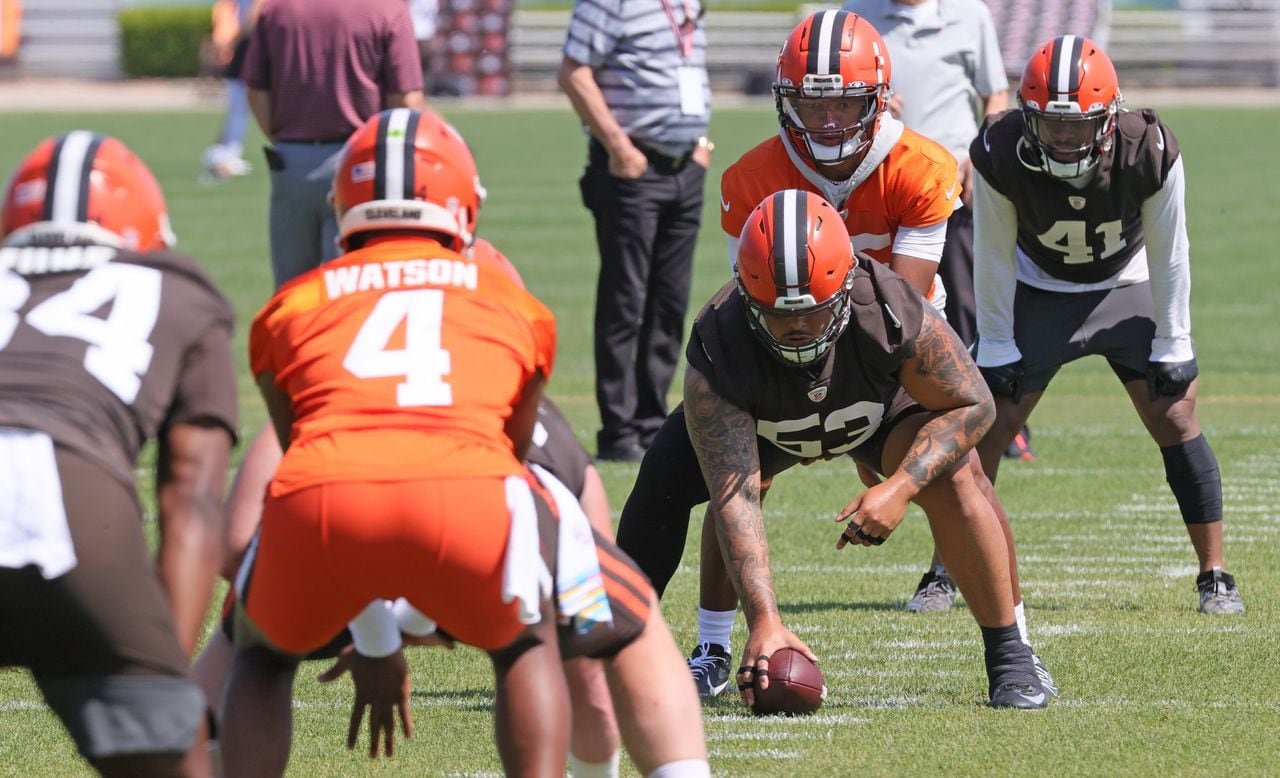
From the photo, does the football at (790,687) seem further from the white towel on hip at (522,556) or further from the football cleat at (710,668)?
the white towel on hip at (522,556)

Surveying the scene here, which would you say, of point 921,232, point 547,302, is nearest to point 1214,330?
point 547,302

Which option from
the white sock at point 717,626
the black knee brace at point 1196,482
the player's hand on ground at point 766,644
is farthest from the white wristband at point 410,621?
the black knee brace at point 1196,482

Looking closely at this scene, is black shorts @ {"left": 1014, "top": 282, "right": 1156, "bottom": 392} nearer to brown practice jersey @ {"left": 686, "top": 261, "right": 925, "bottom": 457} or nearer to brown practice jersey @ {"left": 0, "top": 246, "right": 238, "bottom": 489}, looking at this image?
brown practice jersey @ {"left": 686, "top": 261, "right": 925, "bottom": 457}

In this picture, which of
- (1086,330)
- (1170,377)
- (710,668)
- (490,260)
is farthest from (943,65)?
(490,260)

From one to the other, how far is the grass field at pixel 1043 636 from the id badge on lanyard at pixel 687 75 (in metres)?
1.66

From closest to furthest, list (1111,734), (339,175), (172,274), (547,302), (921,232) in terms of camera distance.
Answer: (172,274)
(339,175)
(1111,734)
(921,232)
(547,302)

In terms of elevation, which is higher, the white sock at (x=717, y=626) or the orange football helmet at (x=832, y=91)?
the orange football helmet at (x=832, y=91)

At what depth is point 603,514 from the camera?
4492 mm

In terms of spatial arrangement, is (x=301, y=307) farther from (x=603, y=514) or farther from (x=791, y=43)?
(x=791, y=43)

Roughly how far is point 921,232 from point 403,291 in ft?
8.32

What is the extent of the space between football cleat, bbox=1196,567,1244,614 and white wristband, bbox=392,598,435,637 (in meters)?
3.17

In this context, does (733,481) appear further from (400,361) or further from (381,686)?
(400,361)

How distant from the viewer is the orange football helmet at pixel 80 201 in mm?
3426

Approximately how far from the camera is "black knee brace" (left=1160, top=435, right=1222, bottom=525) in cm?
643
